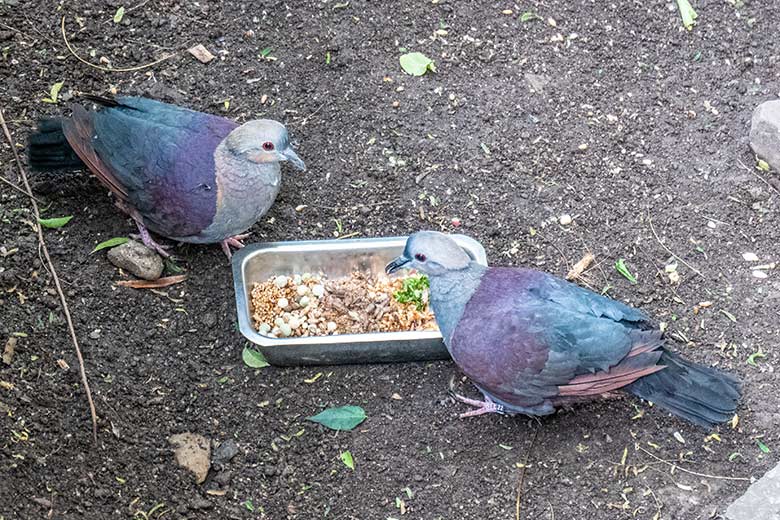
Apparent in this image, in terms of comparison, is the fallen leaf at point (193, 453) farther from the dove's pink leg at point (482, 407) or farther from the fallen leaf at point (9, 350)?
the dove's pink leg at point (482, 407)

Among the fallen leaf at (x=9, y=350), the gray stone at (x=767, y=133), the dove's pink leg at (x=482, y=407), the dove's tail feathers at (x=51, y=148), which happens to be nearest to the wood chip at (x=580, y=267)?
the dove's pink leg at (x=482, y=407)

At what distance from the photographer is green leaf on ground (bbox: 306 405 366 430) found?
13.6 feet

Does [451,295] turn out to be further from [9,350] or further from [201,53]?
[201,53]

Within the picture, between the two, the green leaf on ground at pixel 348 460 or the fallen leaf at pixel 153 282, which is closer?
the green leaf on ground at pixel 348 460

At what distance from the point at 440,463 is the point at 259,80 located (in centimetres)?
255

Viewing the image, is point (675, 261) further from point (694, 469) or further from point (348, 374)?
point (348, 374)

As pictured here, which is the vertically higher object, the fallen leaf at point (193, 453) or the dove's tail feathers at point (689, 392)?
the dove's tail feathers at point (689, 392)

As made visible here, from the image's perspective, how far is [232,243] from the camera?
15.6 ft

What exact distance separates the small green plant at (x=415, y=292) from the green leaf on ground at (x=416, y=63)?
1453mm

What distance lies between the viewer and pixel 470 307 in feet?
13.2

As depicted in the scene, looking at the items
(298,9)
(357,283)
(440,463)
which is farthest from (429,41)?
(440,463)

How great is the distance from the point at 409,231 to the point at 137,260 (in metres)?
1.44

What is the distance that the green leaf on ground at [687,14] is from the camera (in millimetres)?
5715

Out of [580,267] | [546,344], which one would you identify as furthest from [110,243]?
[580,267]
